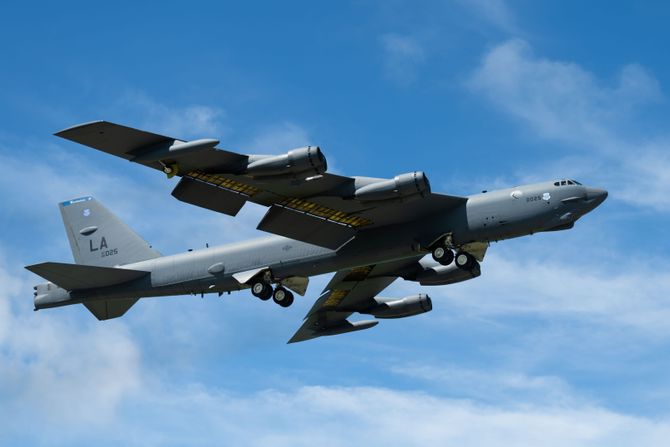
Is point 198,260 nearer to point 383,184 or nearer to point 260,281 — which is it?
point 260,281

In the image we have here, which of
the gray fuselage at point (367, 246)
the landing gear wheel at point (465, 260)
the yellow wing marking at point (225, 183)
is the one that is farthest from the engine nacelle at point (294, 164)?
the landing gear wheel at point (465, 260)

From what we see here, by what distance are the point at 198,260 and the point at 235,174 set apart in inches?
345

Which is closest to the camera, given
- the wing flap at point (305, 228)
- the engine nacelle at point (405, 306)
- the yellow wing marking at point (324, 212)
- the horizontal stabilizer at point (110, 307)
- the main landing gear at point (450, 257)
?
the yellow wing marking at point (324, 212)

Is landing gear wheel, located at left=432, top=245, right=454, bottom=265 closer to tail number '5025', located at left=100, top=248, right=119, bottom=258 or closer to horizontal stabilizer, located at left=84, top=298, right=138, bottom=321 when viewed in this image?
horizontal stabilizer, located at left=84, top=298, right=138, bottom=321

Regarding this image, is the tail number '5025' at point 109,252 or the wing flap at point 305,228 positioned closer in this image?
the wing flap at point 305,228

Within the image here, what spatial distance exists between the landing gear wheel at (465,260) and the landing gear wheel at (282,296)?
7738 millimetres

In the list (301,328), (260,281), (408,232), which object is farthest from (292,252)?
(301,328)

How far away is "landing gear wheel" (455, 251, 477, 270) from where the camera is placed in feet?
139

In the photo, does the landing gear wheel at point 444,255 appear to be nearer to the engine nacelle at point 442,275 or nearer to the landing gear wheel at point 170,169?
the engine nacelle at point 442,275

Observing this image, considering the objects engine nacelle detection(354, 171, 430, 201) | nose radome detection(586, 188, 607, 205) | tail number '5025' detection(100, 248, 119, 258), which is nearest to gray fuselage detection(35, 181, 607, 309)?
nose radome detection(586, 188, 607, 205)

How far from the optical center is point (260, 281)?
4541 cm

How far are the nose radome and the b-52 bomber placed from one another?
1.8 inches

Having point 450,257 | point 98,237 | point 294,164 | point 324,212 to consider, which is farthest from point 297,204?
point 98,237

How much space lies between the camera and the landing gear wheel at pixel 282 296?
45562mm
